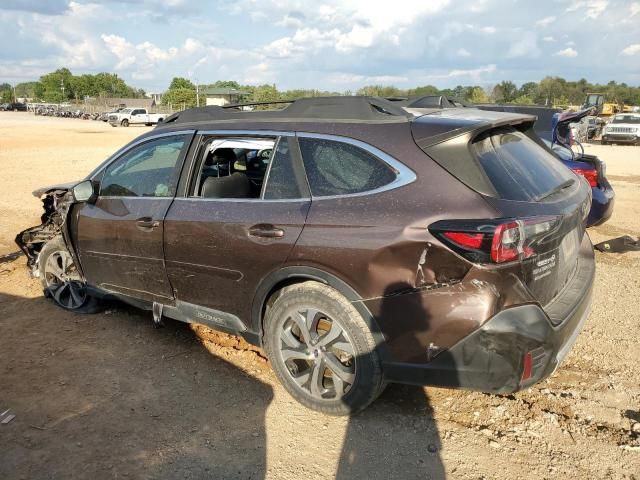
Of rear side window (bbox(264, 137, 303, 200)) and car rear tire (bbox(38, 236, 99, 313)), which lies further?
car rear tire (bbox(38, 236, 99, 313))

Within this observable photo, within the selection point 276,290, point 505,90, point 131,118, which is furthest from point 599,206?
point 505,90

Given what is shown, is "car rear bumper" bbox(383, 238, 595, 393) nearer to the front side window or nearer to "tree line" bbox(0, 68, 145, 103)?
the front side window

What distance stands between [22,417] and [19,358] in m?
0.86

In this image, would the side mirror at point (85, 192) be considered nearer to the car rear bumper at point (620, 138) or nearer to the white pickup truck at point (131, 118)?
the car rear bumper at point (620, 138)

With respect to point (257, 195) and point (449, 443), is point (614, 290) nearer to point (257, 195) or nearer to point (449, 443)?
point (449, 443)

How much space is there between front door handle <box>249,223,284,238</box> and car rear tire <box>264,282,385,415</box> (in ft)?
1.08

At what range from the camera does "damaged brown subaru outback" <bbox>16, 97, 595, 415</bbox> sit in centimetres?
255

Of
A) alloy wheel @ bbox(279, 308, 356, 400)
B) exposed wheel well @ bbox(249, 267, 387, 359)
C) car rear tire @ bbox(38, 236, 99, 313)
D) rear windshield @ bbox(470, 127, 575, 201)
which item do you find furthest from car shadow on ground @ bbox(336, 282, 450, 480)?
car rear tire @ bbox(38, 236, 99, 313)

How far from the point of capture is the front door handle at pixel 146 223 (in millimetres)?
3684

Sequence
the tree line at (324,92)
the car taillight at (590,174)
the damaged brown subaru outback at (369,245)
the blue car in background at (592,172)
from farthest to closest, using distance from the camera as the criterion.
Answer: the tree line at (324,92) < the car taillight at (590,174) < the blue car in background at (592,172) < the damaged brown subaru outback at (369,245)

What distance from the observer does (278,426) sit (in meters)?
3.06

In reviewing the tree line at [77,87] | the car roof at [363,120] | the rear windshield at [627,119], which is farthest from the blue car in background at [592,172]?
the tree line at [77,87]

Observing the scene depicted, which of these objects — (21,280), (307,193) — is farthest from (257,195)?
(21,280)

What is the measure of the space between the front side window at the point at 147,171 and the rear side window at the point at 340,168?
113 centimetres
